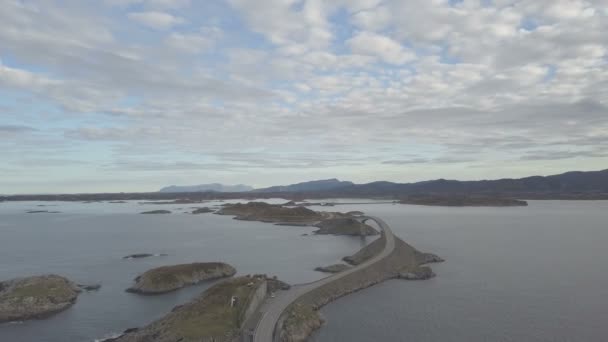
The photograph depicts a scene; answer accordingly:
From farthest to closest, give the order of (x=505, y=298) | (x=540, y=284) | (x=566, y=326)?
(x=540, y=284) → (x=505, y=298) → (x=566, y=326)

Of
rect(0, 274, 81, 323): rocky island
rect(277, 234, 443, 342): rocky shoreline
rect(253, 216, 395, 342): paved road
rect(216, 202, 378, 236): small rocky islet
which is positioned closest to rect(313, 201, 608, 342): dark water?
rect(277, 234, 443, 342): rocky shoreline

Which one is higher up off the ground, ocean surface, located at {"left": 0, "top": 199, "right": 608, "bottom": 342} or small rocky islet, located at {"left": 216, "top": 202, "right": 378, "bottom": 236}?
small rocky islet, located at {"left": 216, "top": 202, "right": 378, "bottom": 236}

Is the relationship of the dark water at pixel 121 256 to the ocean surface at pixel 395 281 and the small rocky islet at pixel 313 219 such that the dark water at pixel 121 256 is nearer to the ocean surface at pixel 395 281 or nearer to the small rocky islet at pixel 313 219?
the ocean surface at pixel 395 281

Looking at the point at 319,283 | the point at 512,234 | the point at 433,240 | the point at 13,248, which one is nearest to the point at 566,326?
the point at 319,283

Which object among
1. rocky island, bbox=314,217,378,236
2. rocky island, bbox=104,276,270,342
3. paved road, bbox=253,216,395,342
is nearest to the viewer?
rocky island, bbox=104,276,270,342

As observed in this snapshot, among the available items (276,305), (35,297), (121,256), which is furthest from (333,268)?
(121,256)

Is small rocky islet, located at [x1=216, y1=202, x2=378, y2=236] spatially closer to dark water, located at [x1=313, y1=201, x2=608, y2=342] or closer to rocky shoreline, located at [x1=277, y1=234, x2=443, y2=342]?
dark water, located at [x1=313, y1=201, x2=608, y2=342]

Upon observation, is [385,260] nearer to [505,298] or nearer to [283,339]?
[505,298]
